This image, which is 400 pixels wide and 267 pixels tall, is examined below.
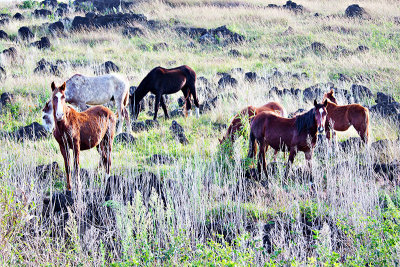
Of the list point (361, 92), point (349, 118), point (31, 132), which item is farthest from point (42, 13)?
point (349, 118)

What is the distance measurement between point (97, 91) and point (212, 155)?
4.89 meters

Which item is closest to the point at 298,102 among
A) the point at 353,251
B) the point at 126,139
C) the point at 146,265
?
the point at 126,139

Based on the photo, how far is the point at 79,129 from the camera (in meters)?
8.28

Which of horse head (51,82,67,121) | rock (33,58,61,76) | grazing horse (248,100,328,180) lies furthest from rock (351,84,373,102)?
horse head (51,82,67,121)

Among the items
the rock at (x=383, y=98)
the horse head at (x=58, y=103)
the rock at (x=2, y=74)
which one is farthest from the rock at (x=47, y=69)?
the rock at (x=383, y=98)

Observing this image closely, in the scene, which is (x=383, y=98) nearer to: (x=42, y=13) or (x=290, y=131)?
(x=290, y=131)

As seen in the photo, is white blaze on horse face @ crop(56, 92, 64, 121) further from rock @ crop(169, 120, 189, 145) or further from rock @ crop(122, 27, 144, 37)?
rock @ crop(122, 27, 144, 37)

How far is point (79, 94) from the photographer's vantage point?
1230 centimetres

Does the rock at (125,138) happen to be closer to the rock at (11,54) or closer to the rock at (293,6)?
the rock at (11,54)

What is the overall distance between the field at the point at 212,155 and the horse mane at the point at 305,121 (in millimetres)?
651

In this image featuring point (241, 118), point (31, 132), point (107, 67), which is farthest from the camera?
point (107, 67)

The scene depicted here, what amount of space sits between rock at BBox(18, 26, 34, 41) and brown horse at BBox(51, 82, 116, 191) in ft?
52.1

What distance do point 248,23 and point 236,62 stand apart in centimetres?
708

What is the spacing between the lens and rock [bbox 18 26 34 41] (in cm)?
2327
